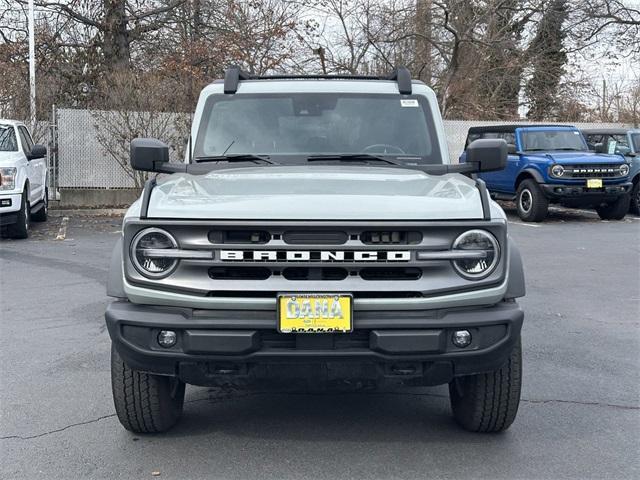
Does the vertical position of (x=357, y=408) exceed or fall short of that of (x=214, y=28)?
it falls short

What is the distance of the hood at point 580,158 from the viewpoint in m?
15.5

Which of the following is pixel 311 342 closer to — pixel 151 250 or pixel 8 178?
pixel 151 250

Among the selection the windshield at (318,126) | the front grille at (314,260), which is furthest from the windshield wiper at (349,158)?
the front grille at (314,260)

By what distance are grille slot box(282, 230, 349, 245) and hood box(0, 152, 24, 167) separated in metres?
9.51

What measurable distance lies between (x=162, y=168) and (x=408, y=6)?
20.1m

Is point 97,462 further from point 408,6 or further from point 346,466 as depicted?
point 408,6

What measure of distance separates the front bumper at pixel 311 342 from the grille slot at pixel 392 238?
1.02ft

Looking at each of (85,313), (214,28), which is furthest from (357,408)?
(214,28)

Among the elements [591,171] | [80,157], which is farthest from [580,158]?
[80,157]

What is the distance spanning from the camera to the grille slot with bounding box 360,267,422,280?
11.8ft

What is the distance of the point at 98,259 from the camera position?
1067cm

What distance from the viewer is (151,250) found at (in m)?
3.61

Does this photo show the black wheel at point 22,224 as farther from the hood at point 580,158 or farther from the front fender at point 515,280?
the front fender at point 515,280

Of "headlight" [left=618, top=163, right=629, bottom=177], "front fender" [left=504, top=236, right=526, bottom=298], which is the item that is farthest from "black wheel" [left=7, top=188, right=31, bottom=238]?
"headlight" [left=618, top=163, right=629, bottom=177]
